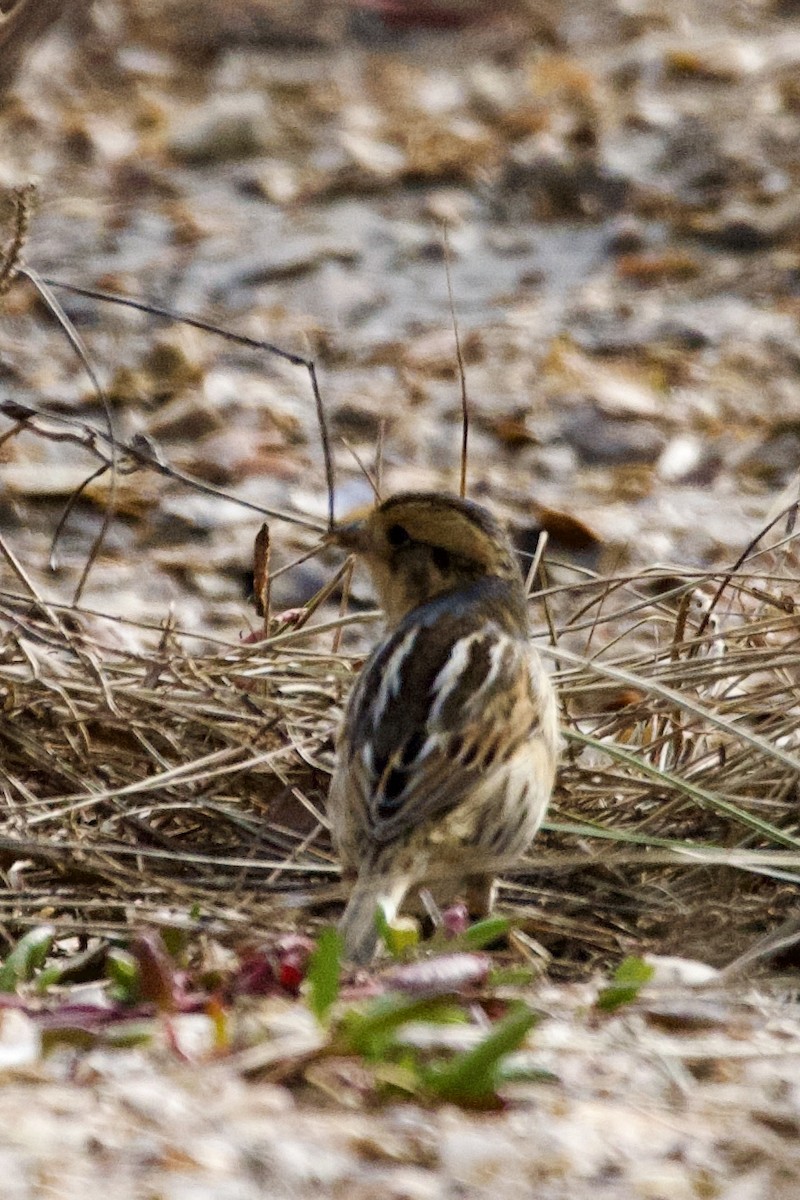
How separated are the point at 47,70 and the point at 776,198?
4189mm

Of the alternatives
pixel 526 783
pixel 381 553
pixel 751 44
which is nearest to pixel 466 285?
pixel 751 44

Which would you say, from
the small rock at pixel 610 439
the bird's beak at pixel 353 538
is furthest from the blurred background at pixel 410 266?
the bird's beak at pixel 353 538

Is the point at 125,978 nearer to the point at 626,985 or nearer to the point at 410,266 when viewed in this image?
the point at 626,985

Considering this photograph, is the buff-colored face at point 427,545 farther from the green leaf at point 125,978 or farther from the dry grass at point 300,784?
the green leaf at point 125,978

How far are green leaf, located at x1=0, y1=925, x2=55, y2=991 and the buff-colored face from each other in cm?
132

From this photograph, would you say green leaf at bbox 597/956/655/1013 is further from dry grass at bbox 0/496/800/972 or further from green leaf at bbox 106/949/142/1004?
green leaf at bbox 106/949/142/1004

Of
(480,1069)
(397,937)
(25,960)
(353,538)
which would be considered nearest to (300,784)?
(353,538)

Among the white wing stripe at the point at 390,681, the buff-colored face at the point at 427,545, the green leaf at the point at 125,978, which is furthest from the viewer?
the buff-colored face at the point at 427,545

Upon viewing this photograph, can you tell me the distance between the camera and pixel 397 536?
16.8 ft

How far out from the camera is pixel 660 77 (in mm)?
12648

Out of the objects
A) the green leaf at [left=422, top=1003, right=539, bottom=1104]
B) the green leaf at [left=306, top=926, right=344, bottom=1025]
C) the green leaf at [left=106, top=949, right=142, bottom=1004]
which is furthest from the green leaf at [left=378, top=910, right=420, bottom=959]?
Answer: the green leaf at [left=422, top=1003, right=539, bottom=1104]

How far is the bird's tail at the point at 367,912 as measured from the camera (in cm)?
406

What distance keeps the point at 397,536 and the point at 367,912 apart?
1182 millimetres

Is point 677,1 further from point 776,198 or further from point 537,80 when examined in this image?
point 776,198
